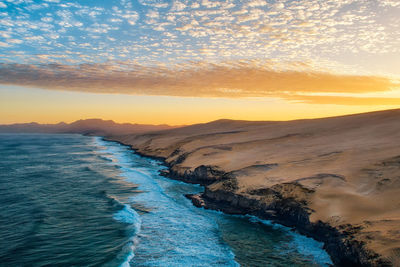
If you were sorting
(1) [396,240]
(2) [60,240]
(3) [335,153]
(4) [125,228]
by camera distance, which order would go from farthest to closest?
(3) [335,153], (4) [125,228], (2) [60,240], (1) [396,240]

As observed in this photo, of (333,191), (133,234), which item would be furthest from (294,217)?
(133,234)

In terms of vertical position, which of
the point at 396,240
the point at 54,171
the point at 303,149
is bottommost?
the point at 54,171

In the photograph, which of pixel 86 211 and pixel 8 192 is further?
pixel 8 192

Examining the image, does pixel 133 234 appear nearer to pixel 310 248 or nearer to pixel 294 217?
pixel 310 248

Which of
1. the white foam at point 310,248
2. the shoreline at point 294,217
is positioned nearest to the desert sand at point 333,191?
the shoreline at point 294,217

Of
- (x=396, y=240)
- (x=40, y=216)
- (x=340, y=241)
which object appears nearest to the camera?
(x=396, y=240)

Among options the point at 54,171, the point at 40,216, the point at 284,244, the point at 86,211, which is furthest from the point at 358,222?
the point at 54,171

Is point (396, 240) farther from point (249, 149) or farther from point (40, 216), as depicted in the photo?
point (249, 149)

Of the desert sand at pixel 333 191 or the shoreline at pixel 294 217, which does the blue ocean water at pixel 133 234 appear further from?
the desert sand at pixel 333 191
